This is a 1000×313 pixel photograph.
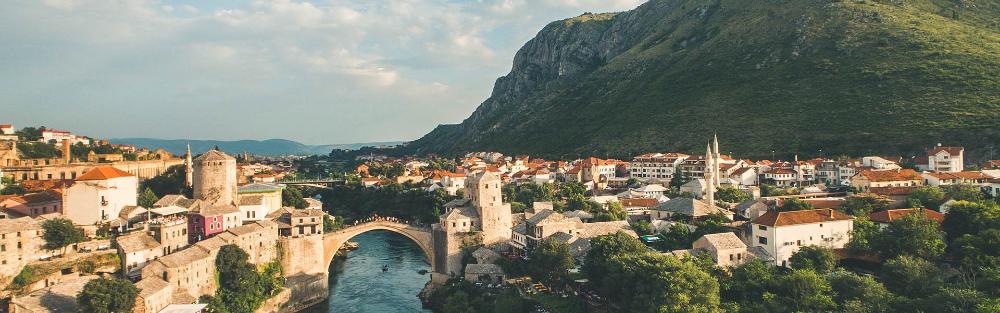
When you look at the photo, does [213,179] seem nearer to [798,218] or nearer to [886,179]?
[798,218]

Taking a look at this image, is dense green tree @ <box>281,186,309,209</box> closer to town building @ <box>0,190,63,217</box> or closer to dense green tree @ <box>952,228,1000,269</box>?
town building @ <box>0,190,63,217</box>

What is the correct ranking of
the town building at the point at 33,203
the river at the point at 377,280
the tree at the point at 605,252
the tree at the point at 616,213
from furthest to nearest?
the tree at the point at 616,213 → the river at the point at 377,280 → the town building at the point at 33,203 → the tree at the point at 605,252

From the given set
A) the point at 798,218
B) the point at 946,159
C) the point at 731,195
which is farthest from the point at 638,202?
the point at 946,159

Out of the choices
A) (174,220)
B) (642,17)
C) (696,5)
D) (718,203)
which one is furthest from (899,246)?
(642,17)

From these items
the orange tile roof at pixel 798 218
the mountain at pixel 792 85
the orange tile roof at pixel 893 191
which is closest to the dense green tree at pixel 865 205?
the orange tile roof at pixel 893 191

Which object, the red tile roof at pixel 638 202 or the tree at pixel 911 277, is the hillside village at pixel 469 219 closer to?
the red tile roof at pixel 638 202

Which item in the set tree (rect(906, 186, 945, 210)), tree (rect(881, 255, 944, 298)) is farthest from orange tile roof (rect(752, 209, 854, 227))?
tree (rect(906, 186, 945, 210))

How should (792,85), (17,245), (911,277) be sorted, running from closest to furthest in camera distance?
(911,277) → (17,245) → (792,85)
